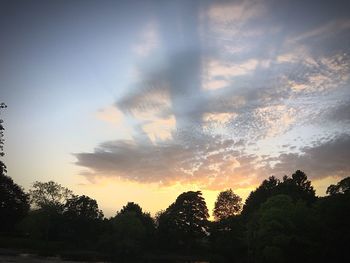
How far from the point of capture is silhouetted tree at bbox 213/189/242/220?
123 metres

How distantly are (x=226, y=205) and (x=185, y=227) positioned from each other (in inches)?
1151

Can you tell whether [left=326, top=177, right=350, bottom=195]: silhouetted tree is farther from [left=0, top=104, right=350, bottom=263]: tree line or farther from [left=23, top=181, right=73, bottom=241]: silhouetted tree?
[left=23, top=181, right=73, bottom=241]: silhouetted tree

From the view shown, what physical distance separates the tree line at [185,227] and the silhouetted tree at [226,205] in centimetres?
1971

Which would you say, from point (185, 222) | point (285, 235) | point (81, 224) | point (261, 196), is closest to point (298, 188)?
point (261, 196)

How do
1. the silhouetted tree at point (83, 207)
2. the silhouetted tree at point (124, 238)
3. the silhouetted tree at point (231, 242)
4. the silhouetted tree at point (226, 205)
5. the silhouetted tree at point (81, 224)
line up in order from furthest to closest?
1. the silhouetted tree at point (226, 205)
2. the silhouetted tree at point (83, 207)
3. the silhouetted tree at point (81, 224)
4. the silhouetted tree at point (124, 238)
5. the silhouetted tree at point (231, 242)

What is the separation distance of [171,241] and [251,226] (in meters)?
39.2

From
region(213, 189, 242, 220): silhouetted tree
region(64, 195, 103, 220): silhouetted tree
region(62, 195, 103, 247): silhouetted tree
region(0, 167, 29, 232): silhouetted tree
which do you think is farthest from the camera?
region(213, 189, 242, 220): silhouetted tree

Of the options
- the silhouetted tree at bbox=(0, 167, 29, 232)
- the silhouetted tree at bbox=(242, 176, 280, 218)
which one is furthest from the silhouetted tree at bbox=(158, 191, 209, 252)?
the silhouetted tree at bbox=(0, 167, 29, 232)

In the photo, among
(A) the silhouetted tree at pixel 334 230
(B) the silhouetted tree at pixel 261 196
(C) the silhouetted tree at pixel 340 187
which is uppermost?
(B) the silhouetted tree at pixel 261 196

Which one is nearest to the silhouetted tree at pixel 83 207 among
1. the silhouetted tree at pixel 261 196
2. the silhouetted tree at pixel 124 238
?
the silhouetted tree at pixel 124 238

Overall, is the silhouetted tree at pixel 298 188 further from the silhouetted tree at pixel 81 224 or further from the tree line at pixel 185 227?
the silhouetted tree at pixel 81 224

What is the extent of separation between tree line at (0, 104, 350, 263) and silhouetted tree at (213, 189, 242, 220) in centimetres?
1971

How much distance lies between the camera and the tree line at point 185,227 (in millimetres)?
47881

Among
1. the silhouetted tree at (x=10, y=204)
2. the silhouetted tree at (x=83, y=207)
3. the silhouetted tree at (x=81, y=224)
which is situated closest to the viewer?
the silhouetted tree at (x=10, y=204)
